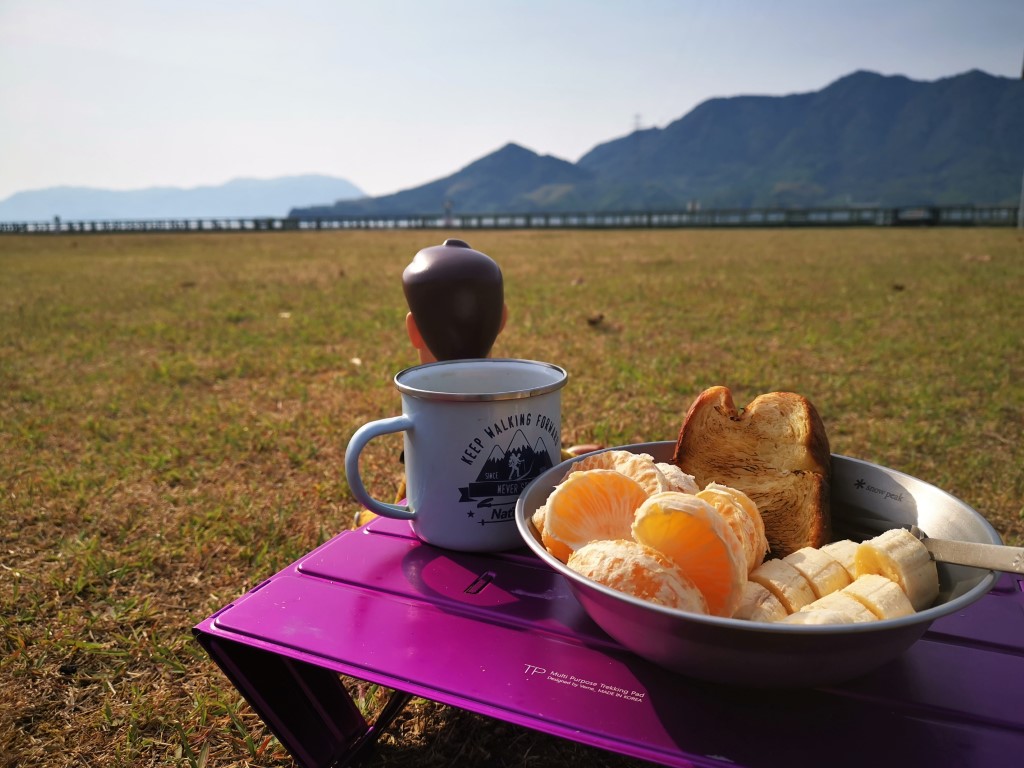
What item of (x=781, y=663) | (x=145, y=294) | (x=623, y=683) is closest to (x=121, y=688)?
(x=623, y=683)

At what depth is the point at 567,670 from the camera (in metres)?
1.17

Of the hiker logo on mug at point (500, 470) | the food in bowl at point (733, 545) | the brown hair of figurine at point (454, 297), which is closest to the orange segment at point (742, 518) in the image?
the food in bowl at point (733, 545)

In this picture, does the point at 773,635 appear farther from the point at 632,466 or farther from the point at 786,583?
the point at 632,466

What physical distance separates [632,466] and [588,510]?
192 millimetres

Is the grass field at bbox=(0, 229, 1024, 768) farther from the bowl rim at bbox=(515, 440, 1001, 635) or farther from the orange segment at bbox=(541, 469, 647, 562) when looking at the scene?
the bowl rim at bbox=(515, 440, 1001, 635)

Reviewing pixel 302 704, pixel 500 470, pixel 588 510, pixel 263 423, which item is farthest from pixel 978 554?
pixel 263 423

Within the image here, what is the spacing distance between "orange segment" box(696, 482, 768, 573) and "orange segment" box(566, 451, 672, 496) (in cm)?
9

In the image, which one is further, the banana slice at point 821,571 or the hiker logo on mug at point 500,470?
the hiker logo on mug at point 500,470

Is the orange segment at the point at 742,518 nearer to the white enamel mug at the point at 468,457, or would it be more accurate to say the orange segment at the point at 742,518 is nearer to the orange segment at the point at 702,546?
the orange segment at the point at 702,546

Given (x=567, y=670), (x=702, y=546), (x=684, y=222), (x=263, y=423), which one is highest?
(x=684, y=222)

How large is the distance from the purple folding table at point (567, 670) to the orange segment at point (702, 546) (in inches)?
7.9

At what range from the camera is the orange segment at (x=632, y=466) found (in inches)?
50.3

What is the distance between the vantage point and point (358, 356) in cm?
689

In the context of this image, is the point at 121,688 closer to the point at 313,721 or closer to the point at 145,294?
the point at 313,721
